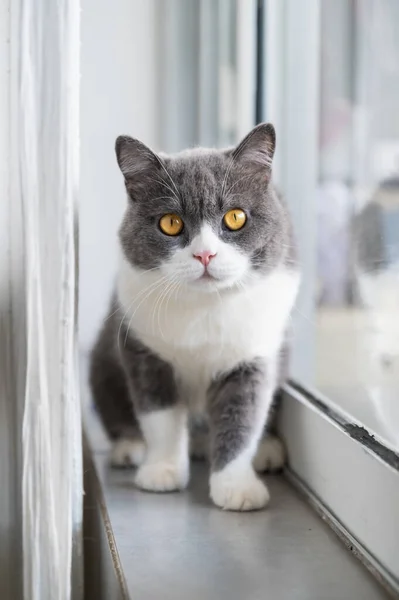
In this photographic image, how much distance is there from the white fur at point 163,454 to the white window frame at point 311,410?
0.59ft

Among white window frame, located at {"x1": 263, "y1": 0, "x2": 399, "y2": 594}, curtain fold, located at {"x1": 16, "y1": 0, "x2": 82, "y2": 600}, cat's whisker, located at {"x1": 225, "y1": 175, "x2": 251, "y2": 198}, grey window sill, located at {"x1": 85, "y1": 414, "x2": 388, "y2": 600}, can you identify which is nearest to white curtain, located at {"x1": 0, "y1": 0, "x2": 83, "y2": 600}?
curtain fold, located at {"x1": 16, "y1": 0, "x2": 82, "y2": 600}

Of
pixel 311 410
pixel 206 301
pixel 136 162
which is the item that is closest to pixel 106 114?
pixel 136 162

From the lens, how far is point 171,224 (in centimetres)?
106

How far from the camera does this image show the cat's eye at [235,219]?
1.05 m

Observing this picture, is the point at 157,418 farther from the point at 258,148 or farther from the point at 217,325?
the point at 258,148

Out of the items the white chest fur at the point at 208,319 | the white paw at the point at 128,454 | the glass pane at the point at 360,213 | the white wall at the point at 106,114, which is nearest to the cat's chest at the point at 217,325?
the white chest fur at the point at 208,319

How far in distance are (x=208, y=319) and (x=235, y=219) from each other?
0.14 metres

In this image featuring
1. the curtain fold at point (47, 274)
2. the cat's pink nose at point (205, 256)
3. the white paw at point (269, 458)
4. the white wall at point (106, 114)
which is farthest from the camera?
the white wall at point (106, 114)

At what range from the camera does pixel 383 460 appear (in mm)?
892

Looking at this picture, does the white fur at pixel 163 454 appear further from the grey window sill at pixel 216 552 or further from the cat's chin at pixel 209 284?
the cat's chin at pixel 209 284

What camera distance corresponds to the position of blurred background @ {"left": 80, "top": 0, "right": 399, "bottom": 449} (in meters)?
1.07

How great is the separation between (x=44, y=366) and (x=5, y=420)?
0.48ft

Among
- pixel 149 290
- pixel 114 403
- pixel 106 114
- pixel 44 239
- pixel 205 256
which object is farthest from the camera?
pixel 106 114

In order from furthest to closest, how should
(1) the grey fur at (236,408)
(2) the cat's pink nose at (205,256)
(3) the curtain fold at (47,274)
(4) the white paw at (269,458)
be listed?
(4) the white paw at (269,458), (1) the grey fur at (236,408), (2) the cat's pink nose at (205,256), (3) the curtain fold at (47,274)
